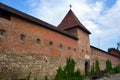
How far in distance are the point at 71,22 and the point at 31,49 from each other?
39.6 ft

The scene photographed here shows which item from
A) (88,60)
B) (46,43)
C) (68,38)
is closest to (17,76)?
(46,43)

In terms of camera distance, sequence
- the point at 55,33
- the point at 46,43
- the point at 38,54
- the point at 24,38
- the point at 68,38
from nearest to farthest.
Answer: the point at 24,38 < the point at 38,54 < the point at 46,43 < the point at 55,33 < the point at 68,38

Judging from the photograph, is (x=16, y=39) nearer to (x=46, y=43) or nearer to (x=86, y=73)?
(x=46, y=43)

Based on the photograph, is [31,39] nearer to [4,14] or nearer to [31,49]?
[31,49]

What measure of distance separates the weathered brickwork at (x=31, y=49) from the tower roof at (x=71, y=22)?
2.95 metres

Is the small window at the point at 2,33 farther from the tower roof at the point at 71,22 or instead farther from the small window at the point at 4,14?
the tower roof at the point at 71,22

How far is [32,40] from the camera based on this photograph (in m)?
15.8

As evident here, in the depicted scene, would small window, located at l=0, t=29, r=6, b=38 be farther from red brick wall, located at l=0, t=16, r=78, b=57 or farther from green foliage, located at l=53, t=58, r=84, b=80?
green foliage, located at l=53, t=58, r=84, b=80

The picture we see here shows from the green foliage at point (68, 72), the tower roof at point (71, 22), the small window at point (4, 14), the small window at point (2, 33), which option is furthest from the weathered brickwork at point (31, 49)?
the tower roof at point (71, 22)

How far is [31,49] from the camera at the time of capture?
50.9 feet

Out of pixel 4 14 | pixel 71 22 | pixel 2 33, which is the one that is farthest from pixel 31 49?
pixel 71 22

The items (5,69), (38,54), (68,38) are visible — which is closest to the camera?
(5,69)

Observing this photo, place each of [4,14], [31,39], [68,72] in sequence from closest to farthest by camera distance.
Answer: [4,14] < [31,39] < [68,72]

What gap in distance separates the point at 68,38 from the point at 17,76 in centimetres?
974
